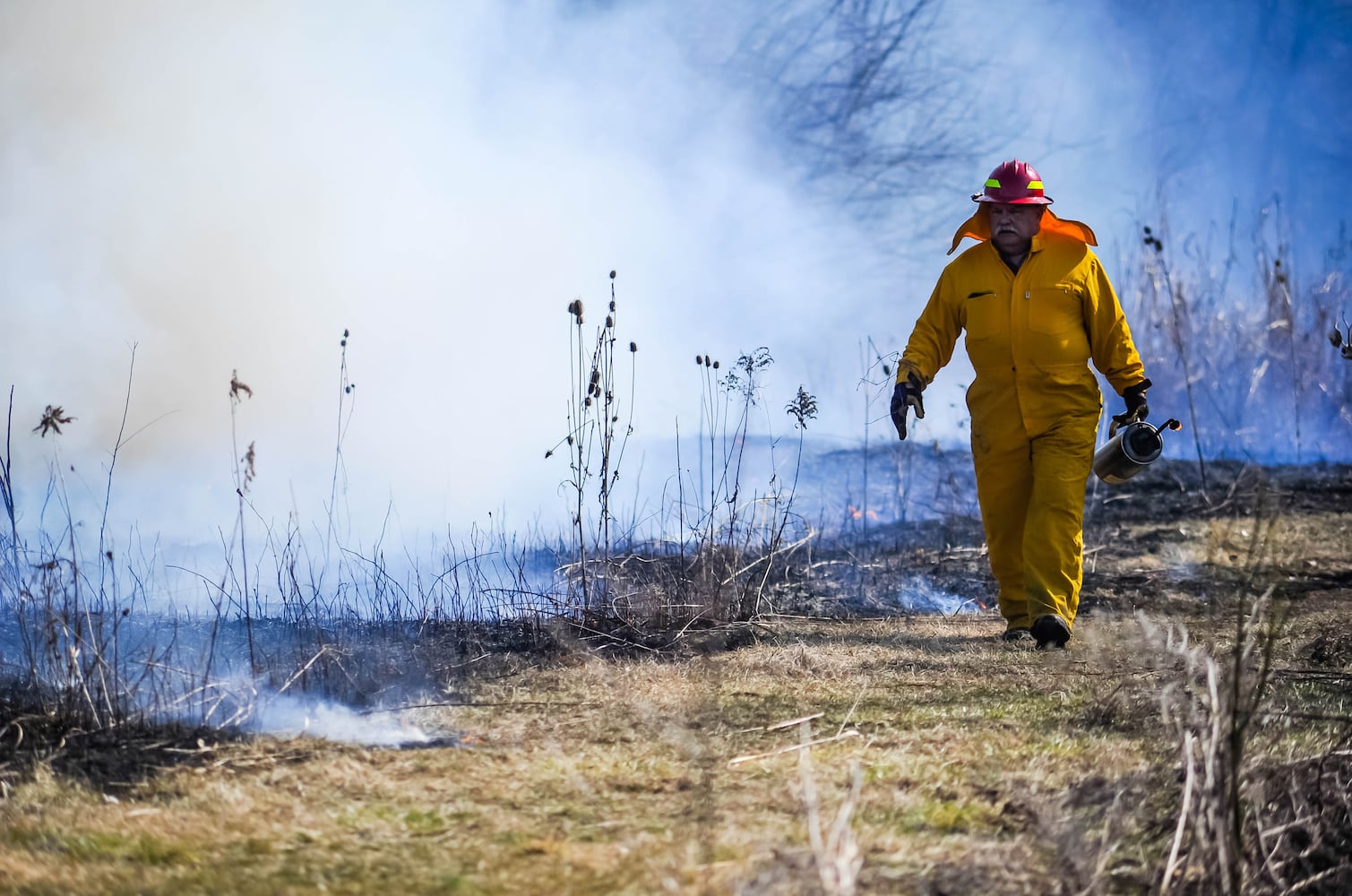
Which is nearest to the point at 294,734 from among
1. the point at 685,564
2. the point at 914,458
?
the point at 685,564

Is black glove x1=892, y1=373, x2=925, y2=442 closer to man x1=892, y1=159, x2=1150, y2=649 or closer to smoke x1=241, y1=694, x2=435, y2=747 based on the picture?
man x1=892, y1=159, x2=1150, y2=649

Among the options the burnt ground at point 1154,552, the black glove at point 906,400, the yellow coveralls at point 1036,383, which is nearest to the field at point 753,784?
the yellow coveralls at point 1036,383

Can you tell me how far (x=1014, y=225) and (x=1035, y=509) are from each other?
1.20 m

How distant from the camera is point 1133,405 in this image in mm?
4730

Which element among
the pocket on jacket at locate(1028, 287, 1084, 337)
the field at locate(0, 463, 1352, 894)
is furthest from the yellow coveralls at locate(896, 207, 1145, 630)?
the field at locate(0, 463, 1352, 894)

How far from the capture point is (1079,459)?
464 centimetres

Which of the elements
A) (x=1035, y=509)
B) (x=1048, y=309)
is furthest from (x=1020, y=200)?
(x=1035, y=509)

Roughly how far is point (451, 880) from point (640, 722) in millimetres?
1153

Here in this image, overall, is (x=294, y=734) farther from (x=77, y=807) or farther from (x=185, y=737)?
(x=77, y=807)

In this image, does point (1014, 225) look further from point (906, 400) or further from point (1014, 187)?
point (906, 400)

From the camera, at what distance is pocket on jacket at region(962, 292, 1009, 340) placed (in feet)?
15.4

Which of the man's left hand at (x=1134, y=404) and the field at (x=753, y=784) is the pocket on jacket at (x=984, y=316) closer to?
the man's left hand at (x=1134, y=404)

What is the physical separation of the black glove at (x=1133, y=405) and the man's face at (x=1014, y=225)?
0.75 metres

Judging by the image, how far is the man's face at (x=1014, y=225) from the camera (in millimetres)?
4652
